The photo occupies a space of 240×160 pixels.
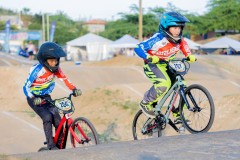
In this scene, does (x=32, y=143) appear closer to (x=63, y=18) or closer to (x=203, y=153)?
(x=203, y=153)

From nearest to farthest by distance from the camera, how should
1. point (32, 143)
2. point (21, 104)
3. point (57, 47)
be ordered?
1. point (57, 47)
2. point (32, 143)
3. point (21, 104)

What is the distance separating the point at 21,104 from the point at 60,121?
1102 cm

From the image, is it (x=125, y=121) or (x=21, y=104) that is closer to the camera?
(x=125, y=121)

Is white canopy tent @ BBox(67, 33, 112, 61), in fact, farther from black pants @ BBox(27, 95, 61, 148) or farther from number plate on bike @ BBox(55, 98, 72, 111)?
number plate on bike @ BBox(55, 98, 72, 111)

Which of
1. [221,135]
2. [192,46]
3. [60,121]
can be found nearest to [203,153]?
[221,135]

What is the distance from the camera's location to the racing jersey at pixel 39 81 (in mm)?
7098

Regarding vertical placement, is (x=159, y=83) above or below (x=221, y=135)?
above

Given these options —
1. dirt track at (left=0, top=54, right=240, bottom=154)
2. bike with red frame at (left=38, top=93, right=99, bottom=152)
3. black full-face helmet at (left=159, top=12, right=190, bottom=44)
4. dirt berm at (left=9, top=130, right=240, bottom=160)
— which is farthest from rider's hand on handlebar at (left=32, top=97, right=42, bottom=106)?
dirt track at (left=0, top=54, right=240, bottom=154)

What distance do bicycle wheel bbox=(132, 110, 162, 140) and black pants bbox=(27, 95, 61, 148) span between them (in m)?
1.24

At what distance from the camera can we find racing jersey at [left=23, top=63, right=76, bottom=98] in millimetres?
7098

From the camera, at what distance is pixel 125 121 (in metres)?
13.5

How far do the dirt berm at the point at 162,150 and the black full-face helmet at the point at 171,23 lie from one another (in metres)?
1.46

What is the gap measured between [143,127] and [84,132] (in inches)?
51.4

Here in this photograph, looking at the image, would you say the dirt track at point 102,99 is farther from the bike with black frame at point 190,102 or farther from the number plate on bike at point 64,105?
the bike with black frame at point 190,102
